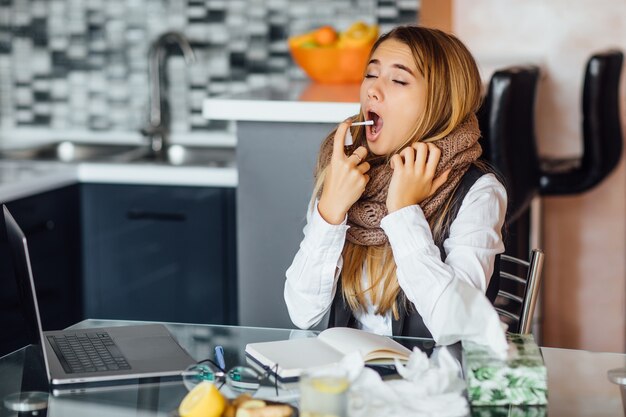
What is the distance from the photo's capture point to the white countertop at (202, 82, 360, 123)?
255cm

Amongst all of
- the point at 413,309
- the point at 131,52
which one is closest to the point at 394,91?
the point at 413,309

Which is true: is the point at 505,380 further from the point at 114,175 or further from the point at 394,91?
the point at 114,175

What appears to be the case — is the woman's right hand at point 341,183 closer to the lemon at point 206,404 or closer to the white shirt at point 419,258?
the white shirt at point 419,258

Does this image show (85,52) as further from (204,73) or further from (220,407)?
(220,407)

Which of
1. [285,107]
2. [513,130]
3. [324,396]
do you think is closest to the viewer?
[324,396]

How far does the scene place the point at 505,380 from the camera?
4.73ft

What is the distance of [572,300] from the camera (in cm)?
447

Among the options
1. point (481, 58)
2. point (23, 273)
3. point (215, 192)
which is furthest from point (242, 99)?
point (481, 58)

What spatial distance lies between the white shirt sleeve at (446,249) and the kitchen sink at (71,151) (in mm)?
2113

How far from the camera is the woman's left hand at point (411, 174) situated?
1904mm

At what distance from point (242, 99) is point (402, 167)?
0.87 meters

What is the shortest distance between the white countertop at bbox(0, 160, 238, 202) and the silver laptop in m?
1.46

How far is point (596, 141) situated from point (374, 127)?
6.38 feet

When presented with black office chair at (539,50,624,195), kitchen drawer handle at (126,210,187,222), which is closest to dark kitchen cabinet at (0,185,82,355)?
kitchen drawer handle at (126,210,187,222)
